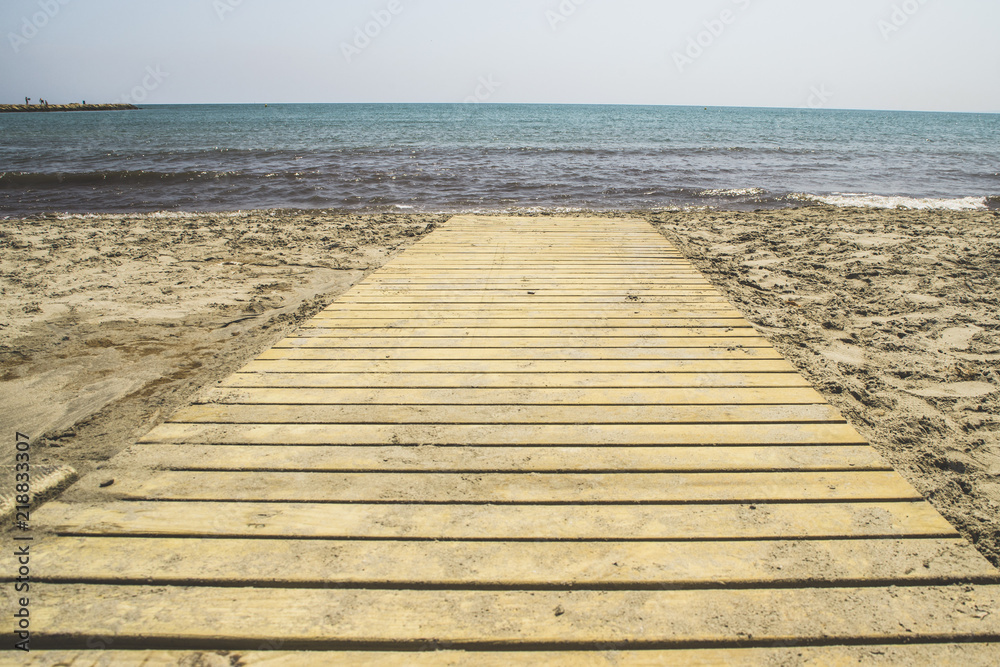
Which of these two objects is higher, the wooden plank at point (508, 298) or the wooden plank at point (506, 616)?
the wooden plank at point (508, 298)

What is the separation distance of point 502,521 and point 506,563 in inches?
6.5

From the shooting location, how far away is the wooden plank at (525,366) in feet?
8.41

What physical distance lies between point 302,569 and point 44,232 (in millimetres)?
7694

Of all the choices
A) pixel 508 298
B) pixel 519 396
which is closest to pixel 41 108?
pixel 508 298

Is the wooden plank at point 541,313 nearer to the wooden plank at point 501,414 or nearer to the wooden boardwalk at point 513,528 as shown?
the wooden boardwalk at point 513,528

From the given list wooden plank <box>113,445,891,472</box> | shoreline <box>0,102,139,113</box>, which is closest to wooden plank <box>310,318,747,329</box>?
wooden plank <box>113,445,891,472</box>

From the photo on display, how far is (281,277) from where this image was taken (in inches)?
190

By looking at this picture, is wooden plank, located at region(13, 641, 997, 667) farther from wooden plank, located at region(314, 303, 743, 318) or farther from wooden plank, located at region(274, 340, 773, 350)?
wooden plank, located at region(314, 303, 743, 318)

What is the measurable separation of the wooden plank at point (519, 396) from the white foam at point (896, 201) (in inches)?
371

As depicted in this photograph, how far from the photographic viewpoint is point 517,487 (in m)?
1.72

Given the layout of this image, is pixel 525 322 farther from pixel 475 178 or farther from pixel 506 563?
pixel 475 178

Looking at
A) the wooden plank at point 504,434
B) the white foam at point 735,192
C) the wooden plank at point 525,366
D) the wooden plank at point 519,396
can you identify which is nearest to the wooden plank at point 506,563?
the wooden plank at point 504,434

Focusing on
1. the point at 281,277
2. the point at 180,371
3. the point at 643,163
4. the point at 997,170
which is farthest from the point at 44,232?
the point at 997,170

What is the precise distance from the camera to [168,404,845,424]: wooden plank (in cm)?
212
